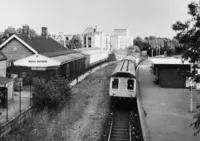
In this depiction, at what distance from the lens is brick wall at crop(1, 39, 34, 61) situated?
25.9m

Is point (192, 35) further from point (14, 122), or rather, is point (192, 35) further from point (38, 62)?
point (38, 62)

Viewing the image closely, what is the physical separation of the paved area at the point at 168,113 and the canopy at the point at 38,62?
330 inches

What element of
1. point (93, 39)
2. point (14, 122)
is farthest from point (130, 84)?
point (93, 39)

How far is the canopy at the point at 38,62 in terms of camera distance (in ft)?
73.9

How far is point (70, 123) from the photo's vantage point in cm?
1562

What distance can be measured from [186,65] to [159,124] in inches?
484

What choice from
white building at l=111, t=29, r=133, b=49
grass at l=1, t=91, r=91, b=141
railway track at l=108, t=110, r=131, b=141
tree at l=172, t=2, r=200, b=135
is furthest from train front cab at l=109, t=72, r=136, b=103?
white building at l=111, t=29, r=133, b=49

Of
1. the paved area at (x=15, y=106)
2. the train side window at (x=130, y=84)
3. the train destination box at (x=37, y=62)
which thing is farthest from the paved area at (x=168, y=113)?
the train destination box at (x=37, y=62)

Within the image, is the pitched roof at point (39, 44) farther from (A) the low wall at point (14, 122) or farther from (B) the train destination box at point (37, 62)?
(A) the low wall at point (14, 122)

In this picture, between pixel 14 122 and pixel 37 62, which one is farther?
pixel 37 62

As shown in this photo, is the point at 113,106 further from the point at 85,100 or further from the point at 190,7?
the point at 190,7

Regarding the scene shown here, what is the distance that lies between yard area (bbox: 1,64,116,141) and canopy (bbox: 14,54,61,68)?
3.48 meters

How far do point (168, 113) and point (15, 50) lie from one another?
16715 mm

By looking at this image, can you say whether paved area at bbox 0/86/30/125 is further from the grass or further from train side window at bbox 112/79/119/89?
train side window at bbox 112/79/119/89
